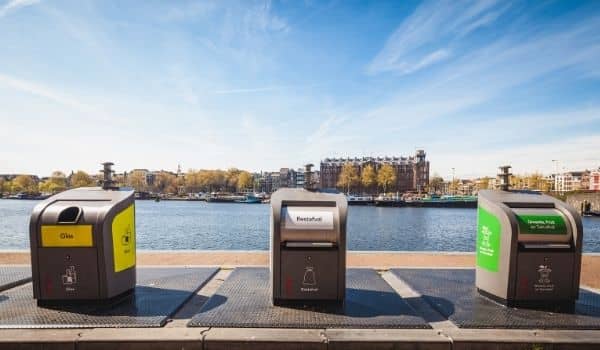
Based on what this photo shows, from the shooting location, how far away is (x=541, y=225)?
4961 millimetres

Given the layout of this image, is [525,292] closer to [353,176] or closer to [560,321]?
[560,321]

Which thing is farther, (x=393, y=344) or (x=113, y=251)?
(x=113, y=251)

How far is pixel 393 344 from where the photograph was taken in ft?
12.6

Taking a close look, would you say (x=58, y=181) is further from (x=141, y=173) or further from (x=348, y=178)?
(x=348, y=178)

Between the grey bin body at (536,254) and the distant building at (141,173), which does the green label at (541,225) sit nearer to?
the grey bin body at (536,254)

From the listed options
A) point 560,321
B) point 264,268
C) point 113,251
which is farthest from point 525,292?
point 113,251

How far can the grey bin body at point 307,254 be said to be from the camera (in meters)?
4.79

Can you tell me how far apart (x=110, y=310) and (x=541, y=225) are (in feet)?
20.0

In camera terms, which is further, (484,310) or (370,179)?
(370,179)

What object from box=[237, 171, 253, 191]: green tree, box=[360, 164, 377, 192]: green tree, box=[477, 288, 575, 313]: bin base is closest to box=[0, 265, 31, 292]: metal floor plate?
box=[477, 288, 575, 313]: bin base

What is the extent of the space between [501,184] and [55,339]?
677 cm

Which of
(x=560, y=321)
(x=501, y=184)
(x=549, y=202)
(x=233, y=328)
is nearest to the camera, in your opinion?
(x=233, y=328)

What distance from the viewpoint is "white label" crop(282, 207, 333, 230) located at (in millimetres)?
4789

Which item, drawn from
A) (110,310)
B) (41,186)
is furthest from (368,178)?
(41,186)
